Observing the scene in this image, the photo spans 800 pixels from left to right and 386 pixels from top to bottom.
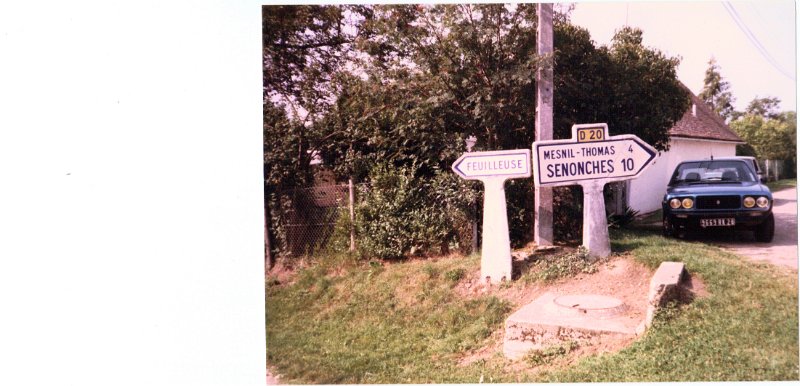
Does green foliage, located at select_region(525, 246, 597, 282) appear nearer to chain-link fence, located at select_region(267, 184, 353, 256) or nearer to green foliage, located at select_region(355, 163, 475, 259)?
green foliage, located at select_region(355, 163, 475, 259)

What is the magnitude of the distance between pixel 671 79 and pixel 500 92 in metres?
2.09

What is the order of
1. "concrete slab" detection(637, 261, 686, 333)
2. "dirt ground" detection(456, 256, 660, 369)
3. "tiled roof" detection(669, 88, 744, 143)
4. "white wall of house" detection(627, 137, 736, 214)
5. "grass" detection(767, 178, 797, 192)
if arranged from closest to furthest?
"concrete slab" detection(637, 261, 686, 333), "dirt ground" detection(456, 256, 660, 369), "grass" detection(767, 178, 797, 192), "white wall of house" detection(627, 137, 736, 214), "tiled roof" detection(669, 88, 744, 143)

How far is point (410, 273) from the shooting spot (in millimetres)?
6441

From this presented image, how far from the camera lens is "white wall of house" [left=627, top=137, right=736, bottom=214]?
6.24 metres

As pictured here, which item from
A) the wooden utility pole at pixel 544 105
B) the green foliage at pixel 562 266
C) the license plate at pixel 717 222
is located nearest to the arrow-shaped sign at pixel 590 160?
the wooden utility pole at pixel 544 105

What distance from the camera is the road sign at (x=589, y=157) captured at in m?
5.79

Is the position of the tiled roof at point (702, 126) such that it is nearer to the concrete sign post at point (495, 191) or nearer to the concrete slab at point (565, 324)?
the concrete sign post at point (495, 191)

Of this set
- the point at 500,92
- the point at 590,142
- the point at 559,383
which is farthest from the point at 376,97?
the point at 559,383

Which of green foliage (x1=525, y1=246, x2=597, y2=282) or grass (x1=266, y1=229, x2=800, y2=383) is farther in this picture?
green foliage (x1=525, y1=246, x2=597, y2=282)

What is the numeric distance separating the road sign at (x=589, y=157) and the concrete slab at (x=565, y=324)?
4.47 ft

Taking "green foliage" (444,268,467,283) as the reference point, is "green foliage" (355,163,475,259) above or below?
above

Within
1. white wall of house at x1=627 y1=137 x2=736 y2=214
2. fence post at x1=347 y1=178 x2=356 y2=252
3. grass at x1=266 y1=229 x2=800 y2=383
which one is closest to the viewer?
grass at x1=266 y1=229 x2=800 y2=383

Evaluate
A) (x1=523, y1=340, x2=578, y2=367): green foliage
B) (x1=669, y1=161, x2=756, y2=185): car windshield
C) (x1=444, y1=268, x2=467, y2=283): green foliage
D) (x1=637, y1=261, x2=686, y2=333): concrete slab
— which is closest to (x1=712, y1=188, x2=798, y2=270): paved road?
(x1=669, y1=161, x2=756, y2=185): car windshield

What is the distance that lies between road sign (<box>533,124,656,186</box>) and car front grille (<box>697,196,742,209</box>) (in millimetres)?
813
